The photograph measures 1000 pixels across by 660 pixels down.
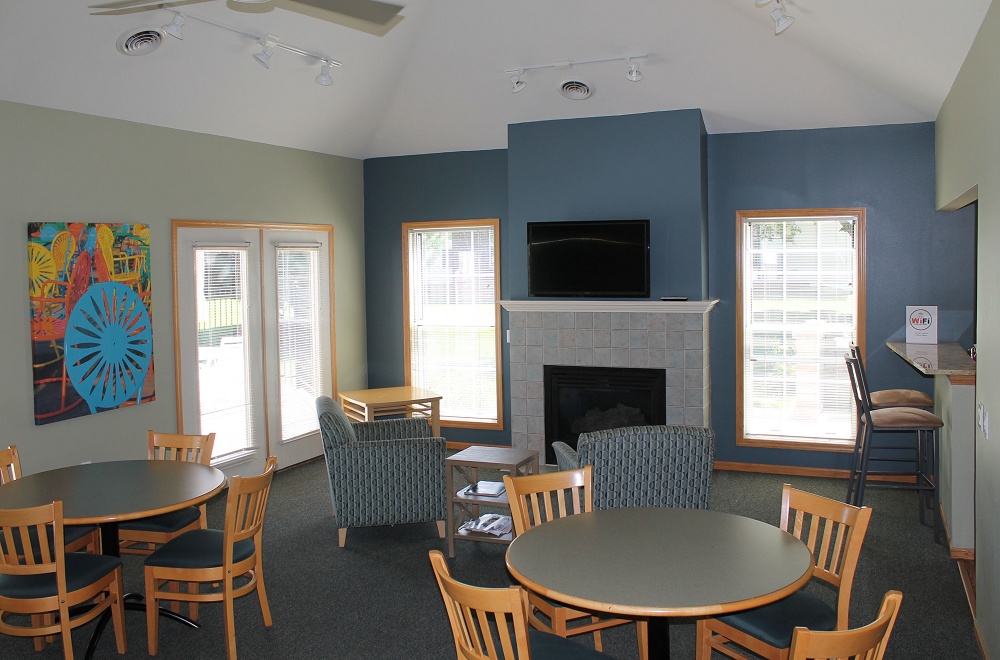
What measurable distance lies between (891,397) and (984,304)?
7.57 feet

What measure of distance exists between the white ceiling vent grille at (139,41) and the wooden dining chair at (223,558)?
2373 millimetres

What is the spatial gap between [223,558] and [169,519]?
30.8 inches

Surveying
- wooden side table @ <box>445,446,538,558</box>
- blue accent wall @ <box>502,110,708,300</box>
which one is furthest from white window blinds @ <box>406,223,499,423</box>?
wooden side table @ <box>445,446,538,558</box>

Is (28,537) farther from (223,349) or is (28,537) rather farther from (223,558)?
(223,349)

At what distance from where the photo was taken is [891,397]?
5676 millimetres

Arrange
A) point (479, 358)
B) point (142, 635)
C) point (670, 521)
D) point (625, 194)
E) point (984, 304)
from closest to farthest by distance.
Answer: point (670, 521) → point (984, 304) → point (142, 635) → point (625, 194) → point (479, 358)

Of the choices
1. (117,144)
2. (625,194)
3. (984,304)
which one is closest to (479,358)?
(625,194)

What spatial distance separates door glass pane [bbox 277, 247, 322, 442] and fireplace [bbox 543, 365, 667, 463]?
1.99 meters

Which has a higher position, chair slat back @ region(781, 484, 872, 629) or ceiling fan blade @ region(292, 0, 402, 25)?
ceiling fan blade @ region(292, 0, 402, 25)

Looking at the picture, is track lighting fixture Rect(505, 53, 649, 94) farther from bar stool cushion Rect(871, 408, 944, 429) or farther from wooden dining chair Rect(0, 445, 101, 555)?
wooden dining chair Rect(0, 445, 101, 555)

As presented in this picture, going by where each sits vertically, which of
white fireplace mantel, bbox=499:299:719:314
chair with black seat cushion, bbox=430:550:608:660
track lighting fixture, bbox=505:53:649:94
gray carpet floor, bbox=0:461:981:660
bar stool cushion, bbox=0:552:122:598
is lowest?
gray carpet floor, bbox=0:461:981:660

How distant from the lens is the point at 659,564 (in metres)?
2.75

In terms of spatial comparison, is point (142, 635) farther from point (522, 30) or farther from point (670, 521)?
point (522, 30)

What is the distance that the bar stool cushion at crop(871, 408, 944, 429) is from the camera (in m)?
5.06
